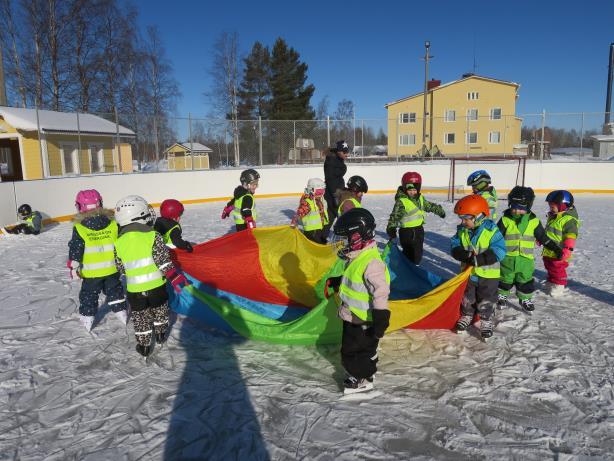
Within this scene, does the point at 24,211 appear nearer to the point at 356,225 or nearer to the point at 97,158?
the point at 97,158

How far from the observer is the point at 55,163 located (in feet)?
49.5

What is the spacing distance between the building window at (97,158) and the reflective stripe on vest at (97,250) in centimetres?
1301

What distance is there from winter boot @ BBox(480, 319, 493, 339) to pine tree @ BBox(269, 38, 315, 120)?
3418cm

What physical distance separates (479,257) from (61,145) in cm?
1557

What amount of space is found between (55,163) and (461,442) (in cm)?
1593

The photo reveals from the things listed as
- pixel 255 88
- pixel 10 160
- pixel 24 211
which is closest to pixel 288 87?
pixel 255 88

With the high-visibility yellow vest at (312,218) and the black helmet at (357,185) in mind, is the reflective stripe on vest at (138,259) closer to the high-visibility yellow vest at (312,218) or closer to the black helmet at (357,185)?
the black helmet at (357,185)

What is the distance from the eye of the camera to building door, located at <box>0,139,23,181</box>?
1789cm

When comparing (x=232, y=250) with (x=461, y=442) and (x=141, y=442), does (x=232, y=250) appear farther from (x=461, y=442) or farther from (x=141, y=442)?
(x=461, y=442)

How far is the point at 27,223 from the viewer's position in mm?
10438

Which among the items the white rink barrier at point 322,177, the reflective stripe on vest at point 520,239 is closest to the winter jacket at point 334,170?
the reflective stripe on vest at point 520,239

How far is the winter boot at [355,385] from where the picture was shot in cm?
340

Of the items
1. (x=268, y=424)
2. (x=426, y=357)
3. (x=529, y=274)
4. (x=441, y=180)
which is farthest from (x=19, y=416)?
(x=441, y=180)

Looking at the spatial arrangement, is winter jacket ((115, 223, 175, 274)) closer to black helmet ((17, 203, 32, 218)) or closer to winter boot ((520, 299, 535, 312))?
winter boot ((520, 299, 535, 312))
